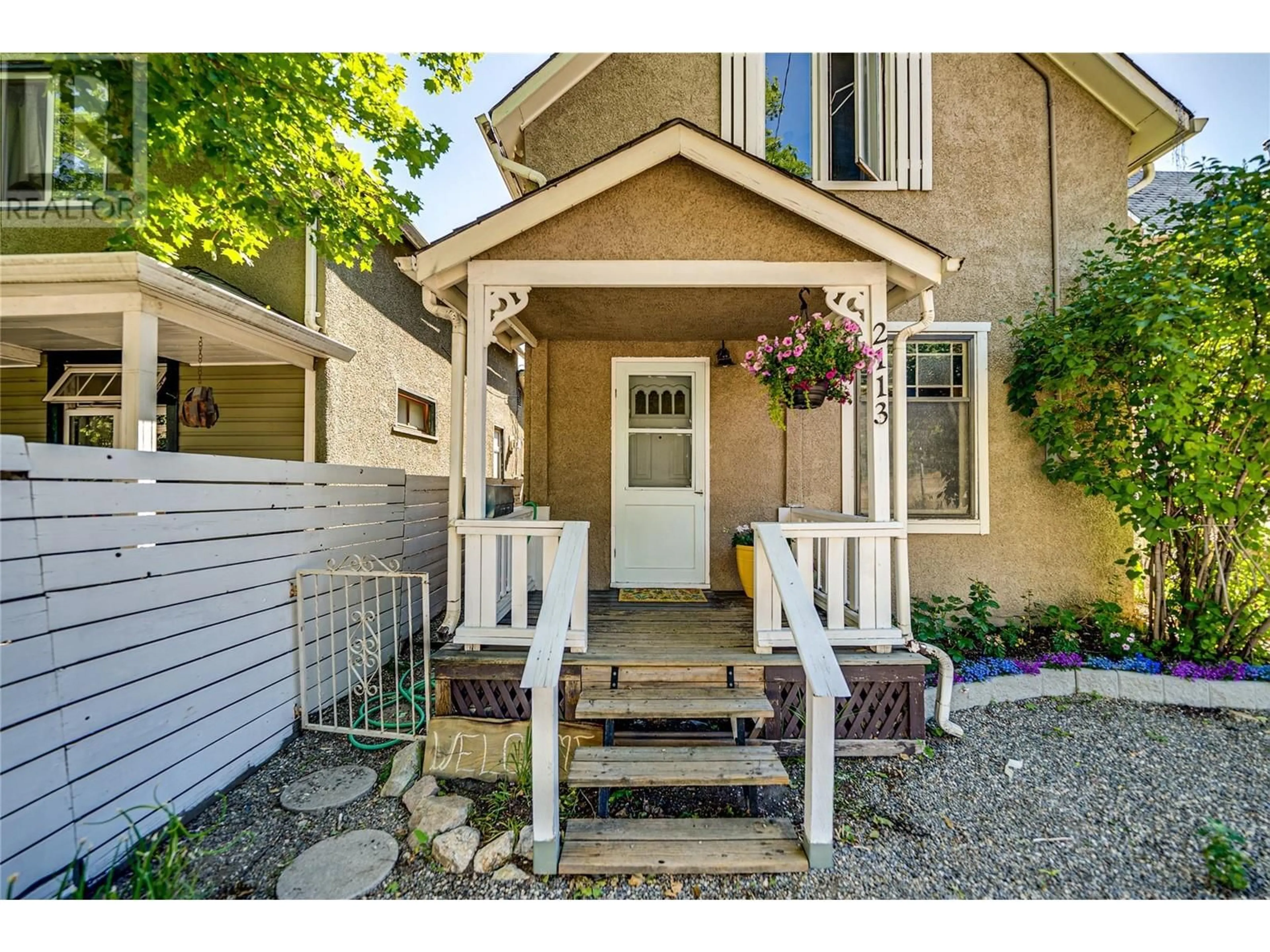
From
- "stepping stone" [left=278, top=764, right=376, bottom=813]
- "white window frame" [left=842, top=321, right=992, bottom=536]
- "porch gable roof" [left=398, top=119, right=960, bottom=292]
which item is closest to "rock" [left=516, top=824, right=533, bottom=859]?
"stepping stone" [left=278, top=764, right=376, bottom=813]

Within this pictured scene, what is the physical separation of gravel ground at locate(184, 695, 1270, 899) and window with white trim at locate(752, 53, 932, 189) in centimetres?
472

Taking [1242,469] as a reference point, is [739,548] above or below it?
below

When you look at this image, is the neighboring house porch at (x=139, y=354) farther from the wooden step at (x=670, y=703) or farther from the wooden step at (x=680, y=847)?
the wooden step at (x=680, y=847)

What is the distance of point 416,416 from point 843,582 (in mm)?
6480

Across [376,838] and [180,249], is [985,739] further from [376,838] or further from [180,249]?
[180,249]

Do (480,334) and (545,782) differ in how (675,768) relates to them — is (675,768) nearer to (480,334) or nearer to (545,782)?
(545,782)

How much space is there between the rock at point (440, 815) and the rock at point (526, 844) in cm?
32

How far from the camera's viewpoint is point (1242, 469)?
12.6 ft

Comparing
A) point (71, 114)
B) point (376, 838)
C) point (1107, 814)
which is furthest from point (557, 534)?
point (71, 114)

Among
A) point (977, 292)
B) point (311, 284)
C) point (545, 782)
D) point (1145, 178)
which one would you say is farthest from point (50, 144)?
point (1145, 178)

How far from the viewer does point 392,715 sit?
11.7 feet

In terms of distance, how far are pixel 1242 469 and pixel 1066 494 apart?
1129mm

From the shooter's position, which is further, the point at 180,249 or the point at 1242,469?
the point at 180,249

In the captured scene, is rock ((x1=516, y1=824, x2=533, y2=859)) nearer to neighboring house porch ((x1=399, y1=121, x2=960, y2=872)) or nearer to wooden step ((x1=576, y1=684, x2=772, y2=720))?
neighboring house porch ((x1=399, y1=121, x2=960, y2=872))
